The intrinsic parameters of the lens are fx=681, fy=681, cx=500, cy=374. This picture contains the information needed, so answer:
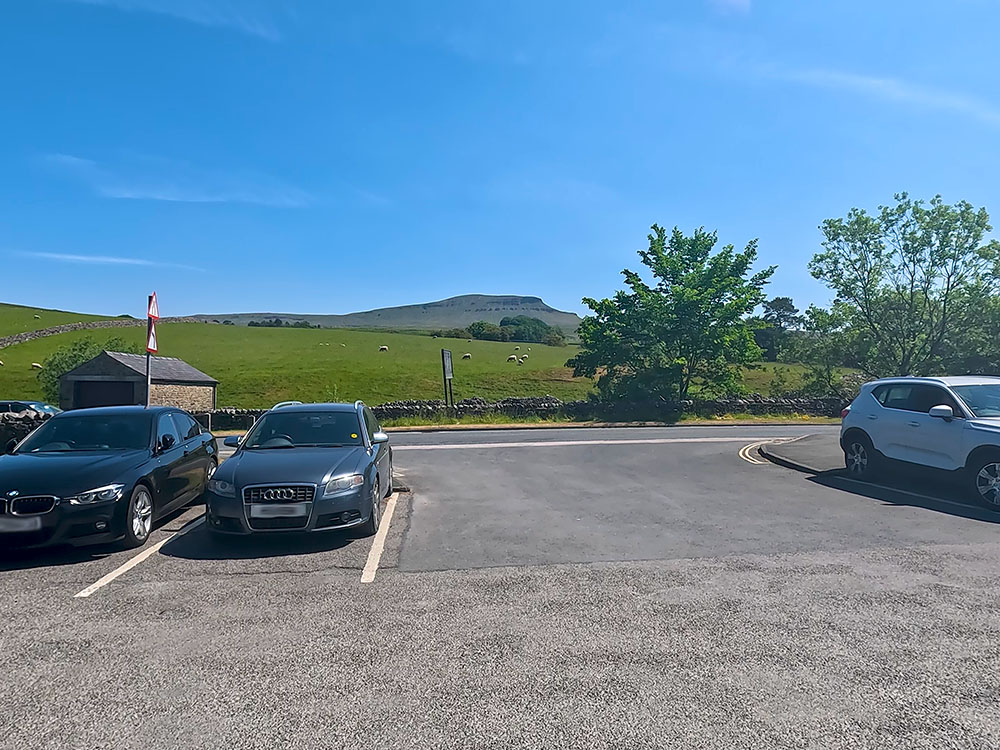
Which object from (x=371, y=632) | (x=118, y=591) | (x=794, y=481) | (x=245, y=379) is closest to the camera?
(x=371, y=632)

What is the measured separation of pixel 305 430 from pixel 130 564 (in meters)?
2.64

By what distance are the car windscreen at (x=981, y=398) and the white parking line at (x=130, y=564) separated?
1080 cm

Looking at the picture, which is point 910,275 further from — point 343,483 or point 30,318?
point 30,318

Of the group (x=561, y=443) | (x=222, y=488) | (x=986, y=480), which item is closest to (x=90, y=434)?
(x=222, y=488)

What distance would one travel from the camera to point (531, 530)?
8.07 m

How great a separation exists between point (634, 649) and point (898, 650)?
1.69 metres

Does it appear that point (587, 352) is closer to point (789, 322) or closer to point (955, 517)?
point (789, 322)

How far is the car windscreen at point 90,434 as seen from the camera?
814 cm

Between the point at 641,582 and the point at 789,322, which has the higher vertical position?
the point at 789,322

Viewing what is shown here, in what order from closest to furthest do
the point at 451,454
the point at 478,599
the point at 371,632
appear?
the point at 371,632 → the point at 478,599 → the point at 451,454

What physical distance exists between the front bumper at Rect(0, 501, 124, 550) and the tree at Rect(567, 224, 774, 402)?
28.4 metres

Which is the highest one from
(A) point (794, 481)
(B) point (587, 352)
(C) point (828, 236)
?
(C) point (828, 236)

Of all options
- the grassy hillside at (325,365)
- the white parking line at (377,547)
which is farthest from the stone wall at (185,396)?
the white parking line at (377,547)

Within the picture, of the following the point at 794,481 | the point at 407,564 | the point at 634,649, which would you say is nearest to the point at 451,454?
the point at 794,481
